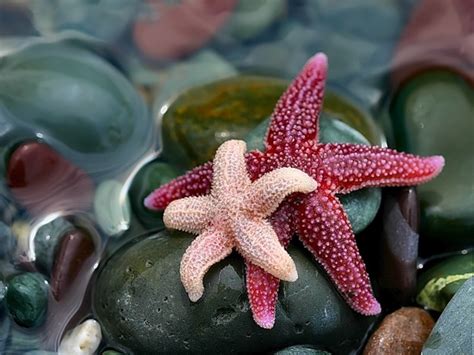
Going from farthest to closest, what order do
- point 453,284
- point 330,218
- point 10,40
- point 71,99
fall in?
point 10,40
point 71,99
point 453,284
point 330,218

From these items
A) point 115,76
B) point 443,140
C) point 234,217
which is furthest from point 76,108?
point 443,140


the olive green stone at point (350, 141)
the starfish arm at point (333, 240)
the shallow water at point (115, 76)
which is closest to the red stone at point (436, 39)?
the shallow water at point (115, 76)

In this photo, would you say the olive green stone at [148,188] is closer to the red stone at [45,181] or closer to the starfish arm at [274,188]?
the red stone at [45,181]

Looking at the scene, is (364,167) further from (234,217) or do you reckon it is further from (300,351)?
(300,351)

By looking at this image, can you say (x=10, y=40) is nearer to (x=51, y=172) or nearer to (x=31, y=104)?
(x=31, y=104)

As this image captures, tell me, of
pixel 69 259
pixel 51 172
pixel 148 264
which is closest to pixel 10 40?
pixel 51 172

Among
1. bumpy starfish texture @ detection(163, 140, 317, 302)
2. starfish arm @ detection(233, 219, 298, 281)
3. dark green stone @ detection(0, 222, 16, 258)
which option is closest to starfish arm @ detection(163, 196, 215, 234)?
bumpy starfish texture @ detection(163, 140, 317, 302)
